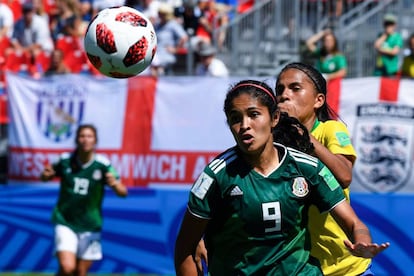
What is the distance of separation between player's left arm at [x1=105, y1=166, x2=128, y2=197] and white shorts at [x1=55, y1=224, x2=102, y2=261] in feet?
1.73

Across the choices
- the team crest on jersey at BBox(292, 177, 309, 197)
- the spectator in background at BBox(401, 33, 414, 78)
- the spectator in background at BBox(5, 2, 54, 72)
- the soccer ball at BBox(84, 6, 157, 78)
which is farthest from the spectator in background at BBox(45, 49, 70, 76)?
the team crest on jersey at BBox(292, 177, 309, 197)

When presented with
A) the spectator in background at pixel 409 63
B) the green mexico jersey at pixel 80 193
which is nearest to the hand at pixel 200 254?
the green mexico jersey at pixel 80 193

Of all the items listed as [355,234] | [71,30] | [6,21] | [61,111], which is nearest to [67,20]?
[71,30]

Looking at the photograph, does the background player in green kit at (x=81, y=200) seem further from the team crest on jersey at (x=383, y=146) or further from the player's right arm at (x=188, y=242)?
the player's right arm at (x=188, y=242)

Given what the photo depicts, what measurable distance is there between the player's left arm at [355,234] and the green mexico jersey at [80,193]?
5625 millimetres

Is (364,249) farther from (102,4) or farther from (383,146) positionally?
(102,4)

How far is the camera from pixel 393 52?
513 inches

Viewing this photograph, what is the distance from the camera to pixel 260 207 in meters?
4.65

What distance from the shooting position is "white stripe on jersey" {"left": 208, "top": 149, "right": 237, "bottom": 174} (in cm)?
466

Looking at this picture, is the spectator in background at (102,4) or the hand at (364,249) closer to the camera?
the hand at (364,249)

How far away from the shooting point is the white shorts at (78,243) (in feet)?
32.4

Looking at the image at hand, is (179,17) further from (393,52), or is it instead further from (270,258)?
(270,258)

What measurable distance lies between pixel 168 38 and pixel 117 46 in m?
8.20

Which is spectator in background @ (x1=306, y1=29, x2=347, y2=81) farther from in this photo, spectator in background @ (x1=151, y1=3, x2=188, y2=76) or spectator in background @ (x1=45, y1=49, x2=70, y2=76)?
spectator in background @ (x1=45, y1=49, x2=70, y2=76)
